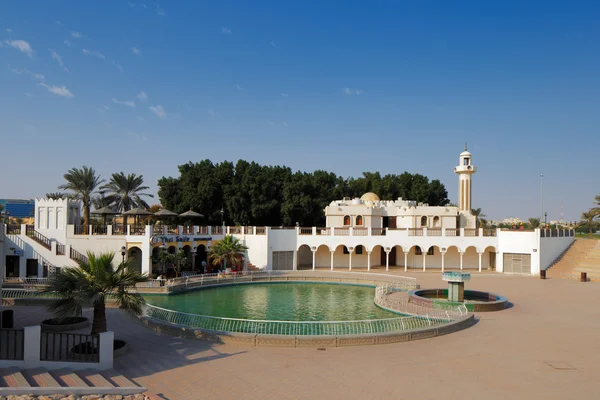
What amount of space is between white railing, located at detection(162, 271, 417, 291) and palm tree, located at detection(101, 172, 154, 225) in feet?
57.8

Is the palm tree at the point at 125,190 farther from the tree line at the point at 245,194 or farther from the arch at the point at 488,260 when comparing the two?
the arch at the point at 488,260

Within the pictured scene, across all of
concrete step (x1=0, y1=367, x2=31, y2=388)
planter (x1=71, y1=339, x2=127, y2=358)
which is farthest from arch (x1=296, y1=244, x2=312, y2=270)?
concrete step (x1=0, y1=367, x2=31, y2=388)

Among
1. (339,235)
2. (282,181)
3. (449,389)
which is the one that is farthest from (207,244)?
(449,389)

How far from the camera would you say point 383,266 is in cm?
4109

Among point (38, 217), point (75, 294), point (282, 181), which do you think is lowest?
point (75, 294)

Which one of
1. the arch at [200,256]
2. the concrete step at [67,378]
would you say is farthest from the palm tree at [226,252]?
the concrete step at [67,378]

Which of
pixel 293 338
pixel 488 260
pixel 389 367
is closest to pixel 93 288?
pixel 293 338

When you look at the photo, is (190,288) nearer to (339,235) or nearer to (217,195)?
(339,235)

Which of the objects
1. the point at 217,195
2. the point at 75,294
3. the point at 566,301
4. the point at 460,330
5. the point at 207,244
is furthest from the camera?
the point at 217,195

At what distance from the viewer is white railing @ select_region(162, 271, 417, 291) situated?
2723 centimetres

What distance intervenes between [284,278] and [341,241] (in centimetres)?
816

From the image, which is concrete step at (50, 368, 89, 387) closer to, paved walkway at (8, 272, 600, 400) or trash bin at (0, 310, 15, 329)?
paved walkway at (8, 272, 600, 400)

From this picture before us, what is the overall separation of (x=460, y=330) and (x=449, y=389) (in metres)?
6.76

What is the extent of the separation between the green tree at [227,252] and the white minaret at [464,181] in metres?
23.5
